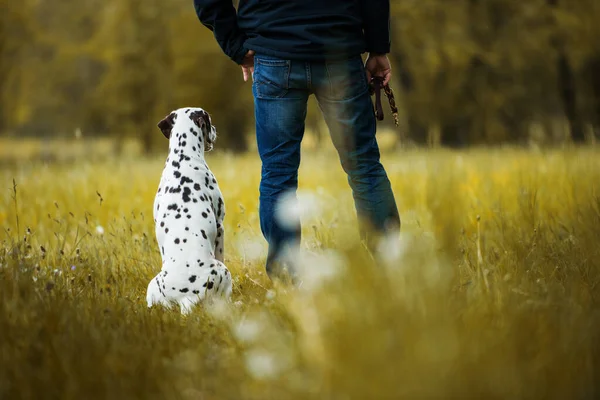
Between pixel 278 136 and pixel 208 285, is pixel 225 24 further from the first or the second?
pixel 208 285

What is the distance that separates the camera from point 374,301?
2.39m

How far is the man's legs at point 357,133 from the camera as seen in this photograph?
4379 millimetres

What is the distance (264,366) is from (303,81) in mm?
2289

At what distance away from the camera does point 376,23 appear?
449 cm

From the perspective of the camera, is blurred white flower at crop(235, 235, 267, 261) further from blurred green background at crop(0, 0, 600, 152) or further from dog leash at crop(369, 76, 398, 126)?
blurred green background at crop(0, 0, 600, 152)

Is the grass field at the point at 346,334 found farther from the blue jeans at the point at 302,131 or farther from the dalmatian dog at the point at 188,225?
the blue jeans at the point at 302,131

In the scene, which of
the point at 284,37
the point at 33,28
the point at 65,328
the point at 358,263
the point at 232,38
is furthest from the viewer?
the point at 33,28

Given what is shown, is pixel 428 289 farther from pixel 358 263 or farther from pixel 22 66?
pixel 22 66

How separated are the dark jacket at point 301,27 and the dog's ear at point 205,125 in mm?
695

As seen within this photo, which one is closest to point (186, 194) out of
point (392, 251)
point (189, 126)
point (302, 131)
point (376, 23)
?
point (189, 126)

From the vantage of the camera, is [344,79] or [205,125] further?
[205,125]

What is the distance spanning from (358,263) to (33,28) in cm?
2127

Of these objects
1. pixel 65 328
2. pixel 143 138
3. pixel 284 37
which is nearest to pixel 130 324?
pixel 65 328

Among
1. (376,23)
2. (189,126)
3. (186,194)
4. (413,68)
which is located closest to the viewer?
(376,23)
